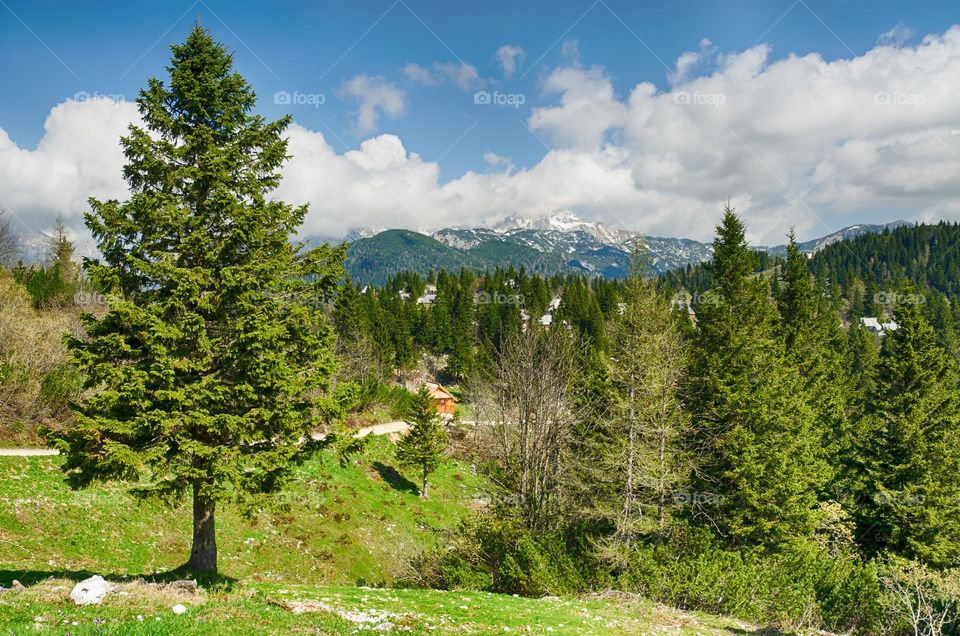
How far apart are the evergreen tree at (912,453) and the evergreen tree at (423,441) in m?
28.7

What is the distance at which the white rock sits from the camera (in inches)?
332

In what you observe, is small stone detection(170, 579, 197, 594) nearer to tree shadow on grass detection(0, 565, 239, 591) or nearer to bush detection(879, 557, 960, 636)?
tree shadow on grass detection(0, 565, 239, 591)

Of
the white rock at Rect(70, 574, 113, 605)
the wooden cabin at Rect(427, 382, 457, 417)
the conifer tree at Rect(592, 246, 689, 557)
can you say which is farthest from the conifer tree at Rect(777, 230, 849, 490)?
the wooden cabin at Rect(427, 382, 457, 417)

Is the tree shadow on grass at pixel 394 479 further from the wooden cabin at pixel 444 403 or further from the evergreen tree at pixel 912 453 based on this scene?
the evergreen tree at pixel 912 453

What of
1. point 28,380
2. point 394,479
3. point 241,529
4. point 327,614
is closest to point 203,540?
point 327,614

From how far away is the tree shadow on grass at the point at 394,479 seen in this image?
4269 cm

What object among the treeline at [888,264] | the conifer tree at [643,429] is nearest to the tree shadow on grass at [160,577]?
the conifer tree at [643,429]

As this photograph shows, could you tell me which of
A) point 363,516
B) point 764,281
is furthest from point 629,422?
point 363,516

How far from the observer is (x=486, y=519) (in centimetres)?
2034

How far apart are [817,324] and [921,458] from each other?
10.6 metres

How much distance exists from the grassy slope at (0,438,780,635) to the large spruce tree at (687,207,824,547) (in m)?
6.85

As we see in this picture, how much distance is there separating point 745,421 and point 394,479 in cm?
3049

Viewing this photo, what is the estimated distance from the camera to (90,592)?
8.62 metres

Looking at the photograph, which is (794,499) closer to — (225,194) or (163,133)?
(225,194)
